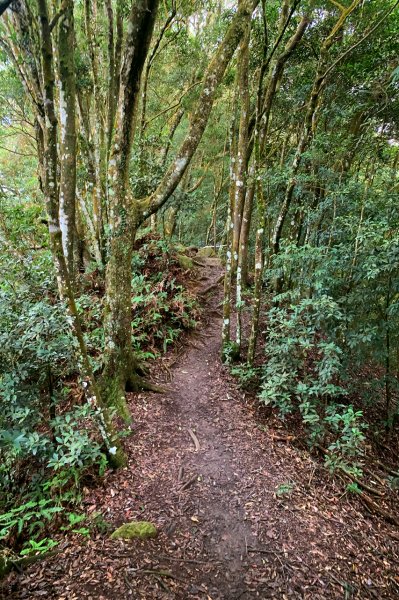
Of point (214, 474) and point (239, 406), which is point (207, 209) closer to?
point (239, 406)

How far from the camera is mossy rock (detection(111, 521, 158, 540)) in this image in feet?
10.2

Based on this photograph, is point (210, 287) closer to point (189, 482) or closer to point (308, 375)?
point (308, 375)

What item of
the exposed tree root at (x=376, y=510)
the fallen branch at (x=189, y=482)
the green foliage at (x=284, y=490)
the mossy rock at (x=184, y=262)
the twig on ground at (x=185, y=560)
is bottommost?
the exposed tree root at (x=376, y=510)

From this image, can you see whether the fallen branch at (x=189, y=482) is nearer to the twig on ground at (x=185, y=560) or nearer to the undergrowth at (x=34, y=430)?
the twig on ground at (x=185, y=560)

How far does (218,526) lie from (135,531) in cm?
95

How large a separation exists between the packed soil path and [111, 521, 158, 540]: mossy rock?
0.07 meters

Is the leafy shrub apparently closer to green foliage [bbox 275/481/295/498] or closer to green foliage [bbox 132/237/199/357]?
green foliage [bbox 275/481/295/498]

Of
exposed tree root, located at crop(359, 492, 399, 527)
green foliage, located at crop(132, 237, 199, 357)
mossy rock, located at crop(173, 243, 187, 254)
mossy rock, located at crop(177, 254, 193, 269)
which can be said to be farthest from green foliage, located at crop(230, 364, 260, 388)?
mossy rock, located at crop(173, 243, 187, 254)

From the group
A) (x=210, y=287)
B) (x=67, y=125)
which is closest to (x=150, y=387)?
(x=67, y=125)

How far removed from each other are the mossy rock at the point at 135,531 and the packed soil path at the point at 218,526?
Result: 67 mm

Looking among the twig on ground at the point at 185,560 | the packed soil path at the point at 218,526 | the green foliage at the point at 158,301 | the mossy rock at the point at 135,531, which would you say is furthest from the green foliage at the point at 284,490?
the green foliage at the point at 158,301

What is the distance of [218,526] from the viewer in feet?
11.4

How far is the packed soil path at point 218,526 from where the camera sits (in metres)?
2.77

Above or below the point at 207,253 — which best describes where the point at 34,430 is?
below
